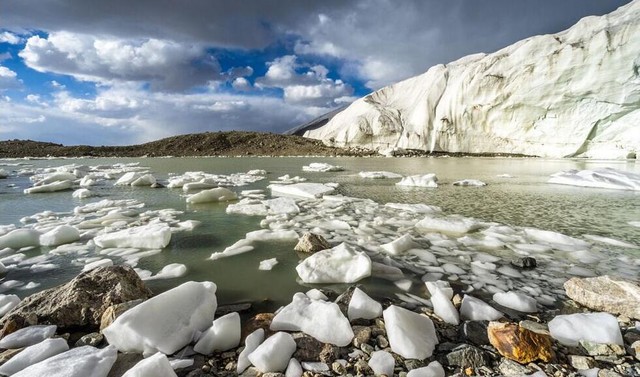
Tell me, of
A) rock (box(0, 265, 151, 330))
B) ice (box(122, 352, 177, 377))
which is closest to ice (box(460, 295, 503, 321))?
ice (box(122, 352, 177, 377))

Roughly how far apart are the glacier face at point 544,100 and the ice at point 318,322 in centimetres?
3072

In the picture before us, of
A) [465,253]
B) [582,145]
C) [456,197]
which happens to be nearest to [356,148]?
[582,145]

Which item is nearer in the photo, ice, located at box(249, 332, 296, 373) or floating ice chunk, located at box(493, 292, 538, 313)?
ice, located at box(249, 332, 296, 373)

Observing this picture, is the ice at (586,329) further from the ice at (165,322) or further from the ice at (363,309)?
the ice at (165,322)

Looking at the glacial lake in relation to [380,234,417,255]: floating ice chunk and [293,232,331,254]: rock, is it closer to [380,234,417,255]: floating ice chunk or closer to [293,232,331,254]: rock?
[293,232,331,254]: rock

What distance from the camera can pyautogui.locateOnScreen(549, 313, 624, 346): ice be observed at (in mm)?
1562

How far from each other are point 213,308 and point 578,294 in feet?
7.53

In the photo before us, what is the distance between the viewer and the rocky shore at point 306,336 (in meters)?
1.39

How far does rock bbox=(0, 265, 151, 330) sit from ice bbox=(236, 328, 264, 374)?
0.87 m

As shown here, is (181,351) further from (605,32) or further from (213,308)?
(605,32)

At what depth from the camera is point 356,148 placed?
4006 centimetres

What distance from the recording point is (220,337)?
1568 millimetres

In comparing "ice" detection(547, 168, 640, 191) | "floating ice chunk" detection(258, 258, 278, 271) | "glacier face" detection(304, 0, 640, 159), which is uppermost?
"glacier face" detection(304, 0, 640, 159)

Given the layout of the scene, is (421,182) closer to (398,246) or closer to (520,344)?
(398,246)
